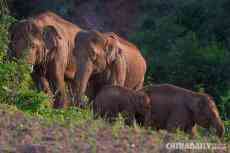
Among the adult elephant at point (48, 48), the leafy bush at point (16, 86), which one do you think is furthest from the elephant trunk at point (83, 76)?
the leafy bush at point (16, 86)

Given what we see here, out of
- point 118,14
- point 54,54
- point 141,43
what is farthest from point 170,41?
point 118,14

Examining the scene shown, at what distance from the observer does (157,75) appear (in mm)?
20812

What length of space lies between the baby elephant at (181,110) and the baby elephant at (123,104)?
239 millimetres

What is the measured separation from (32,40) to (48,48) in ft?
1.68

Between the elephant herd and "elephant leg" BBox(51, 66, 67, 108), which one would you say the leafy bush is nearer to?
the elephant herd

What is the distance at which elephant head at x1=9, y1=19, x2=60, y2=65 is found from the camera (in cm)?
1534

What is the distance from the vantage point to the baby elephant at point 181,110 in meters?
13.3

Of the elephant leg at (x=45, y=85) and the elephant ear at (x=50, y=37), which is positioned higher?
the elephant ear at (x=50, y=37)

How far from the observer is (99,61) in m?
16.2

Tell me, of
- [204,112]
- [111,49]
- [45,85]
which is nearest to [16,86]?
[204,112]

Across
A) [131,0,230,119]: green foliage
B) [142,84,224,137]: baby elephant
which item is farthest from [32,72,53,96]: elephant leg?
[131,0,230,119]: green foliage

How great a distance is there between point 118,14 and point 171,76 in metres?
14.3

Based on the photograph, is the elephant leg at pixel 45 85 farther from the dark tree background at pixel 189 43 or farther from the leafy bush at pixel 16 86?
the dark tree background at pixel 189 43

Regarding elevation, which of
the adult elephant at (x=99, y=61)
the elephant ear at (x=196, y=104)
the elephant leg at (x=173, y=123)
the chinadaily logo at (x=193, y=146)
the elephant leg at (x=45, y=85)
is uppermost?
the adult elephant at (x=99, y=61)
